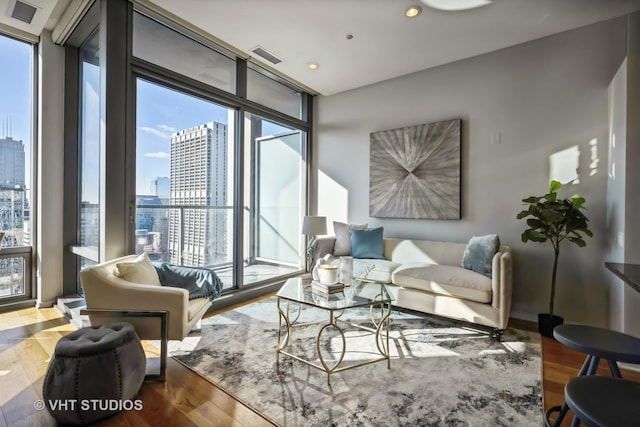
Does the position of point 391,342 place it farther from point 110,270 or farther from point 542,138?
point 542,138

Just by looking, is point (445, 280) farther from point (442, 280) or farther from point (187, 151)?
point (187, 151)

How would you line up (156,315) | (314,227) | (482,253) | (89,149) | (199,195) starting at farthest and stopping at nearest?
(314,227) → (199,195) → (89,149) → (482,253) → (156,315)

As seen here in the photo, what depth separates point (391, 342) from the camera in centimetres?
289

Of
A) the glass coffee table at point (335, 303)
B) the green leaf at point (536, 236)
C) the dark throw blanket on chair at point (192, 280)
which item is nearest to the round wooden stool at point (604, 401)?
the glass coffee table at point (335, 303)

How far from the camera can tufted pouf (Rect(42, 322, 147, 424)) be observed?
170 cm

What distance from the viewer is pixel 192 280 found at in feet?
9.35

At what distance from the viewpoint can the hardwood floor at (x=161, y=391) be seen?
5.92 feet

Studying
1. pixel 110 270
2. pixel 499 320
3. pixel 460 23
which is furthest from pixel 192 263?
pixel 460 23

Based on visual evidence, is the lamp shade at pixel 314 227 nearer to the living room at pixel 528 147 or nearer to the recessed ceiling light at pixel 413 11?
the living room at pixel 528 147

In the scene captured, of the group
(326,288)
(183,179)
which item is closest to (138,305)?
(326,288)

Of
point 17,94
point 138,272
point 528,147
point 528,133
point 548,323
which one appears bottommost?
point 548,323

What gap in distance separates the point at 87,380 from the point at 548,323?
3700 millimetres

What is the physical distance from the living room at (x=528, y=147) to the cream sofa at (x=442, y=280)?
32 cm

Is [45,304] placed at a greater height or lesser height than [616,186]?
lesser
